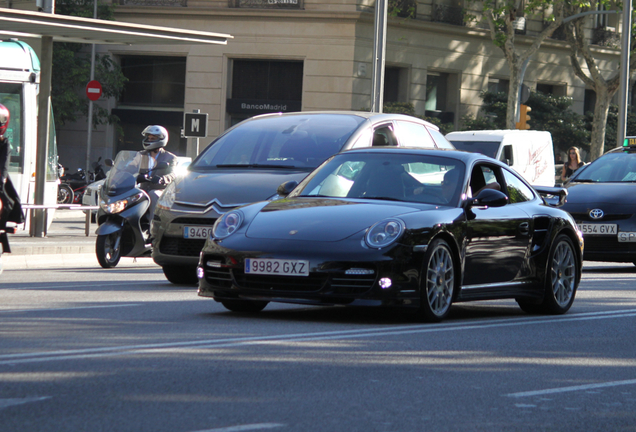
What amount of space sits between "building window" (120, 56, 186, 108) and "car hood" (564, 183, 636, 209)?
86.3ft

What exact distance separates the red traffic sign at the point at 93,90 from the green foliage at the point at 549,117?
13.2m

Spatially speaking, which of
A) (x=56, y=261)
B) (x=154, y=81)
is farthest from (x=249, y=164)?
(x=154, y=81)

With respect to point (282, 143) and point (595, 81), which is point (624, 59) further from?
point (282, 143)

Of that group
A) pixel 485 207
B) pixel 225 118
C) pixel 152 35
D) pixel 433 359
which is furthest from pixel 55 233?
pixel 225 118

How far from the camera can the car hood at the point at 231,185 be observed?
420 inches

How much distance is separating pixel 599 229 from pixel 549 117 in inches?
1147

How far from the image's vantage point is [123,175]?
1372 centimetres

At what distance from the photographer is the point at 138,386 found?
548 cm

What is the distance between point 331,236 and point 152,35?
10469 mm

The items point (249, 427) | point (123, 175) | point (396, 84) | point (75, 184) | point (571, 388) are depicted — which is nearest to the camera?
point (249, 427)

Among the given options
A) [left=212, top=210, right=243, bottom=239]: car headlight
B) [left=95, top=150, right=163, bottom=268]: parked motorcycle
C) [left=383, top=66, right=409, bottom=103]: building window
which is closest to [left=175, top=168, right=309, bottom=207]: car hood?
[left=212, top=210, right=243, bottom=239]: car headlight

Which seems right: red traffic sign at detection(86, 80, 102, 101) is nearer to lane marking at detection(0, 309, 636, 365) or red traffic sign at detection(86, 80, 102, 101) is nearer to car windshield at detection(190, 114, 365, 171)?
car windshield at detection(190, 114, 365, 171)

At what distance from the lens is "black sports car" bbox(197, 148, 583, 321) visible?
312 inches

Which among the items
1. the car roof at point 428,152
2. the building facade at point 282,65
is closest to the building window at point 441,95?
the building facade at point 282,65
